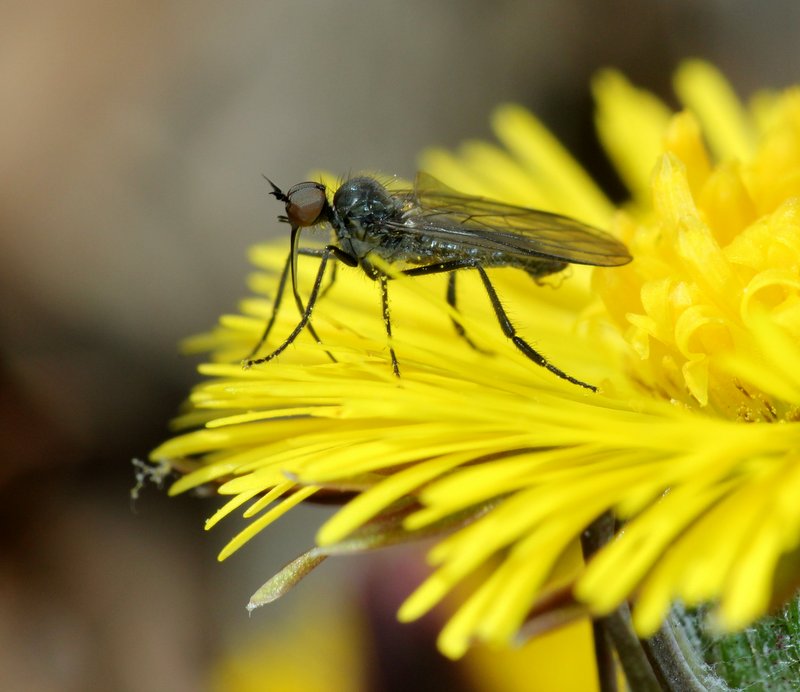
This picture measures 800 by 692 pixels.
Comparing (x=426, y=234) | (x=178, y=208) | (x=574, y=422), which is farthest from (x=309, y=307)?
(x=178, y=208)

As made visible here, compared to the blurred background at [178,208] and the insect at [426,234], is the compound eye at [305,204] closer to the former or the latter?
the insect at [426,234]

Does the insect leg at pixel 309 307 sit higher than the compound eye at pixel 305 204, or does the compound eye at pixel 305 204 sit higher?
the compound eye at pixel 305 204

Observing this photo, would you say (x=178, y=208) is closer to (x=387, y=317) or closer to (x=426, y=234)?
(x=426, y=234)

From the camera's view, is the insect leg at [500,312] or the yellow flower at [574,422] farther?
the insect leg at [500,312]

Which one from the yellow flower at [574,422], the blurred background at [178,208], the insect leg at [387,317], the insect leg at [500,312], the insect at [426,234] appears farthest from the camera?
the blurred background at [178,208]

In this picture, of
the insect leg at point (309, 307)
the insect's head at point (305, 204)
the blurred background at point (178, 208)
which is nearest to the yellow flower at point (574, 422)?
the insect leg at point (309, 307)

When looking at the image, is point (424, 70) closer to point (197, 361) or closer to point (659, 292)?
point (197, 361)

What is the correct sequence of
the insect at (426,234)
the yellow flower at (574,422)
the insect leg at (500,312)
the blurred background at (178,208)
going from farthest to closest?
the blurred background at (178,208), the insect at (426,234), the insect leg at (500,312), the yellow flower at (574,422)
